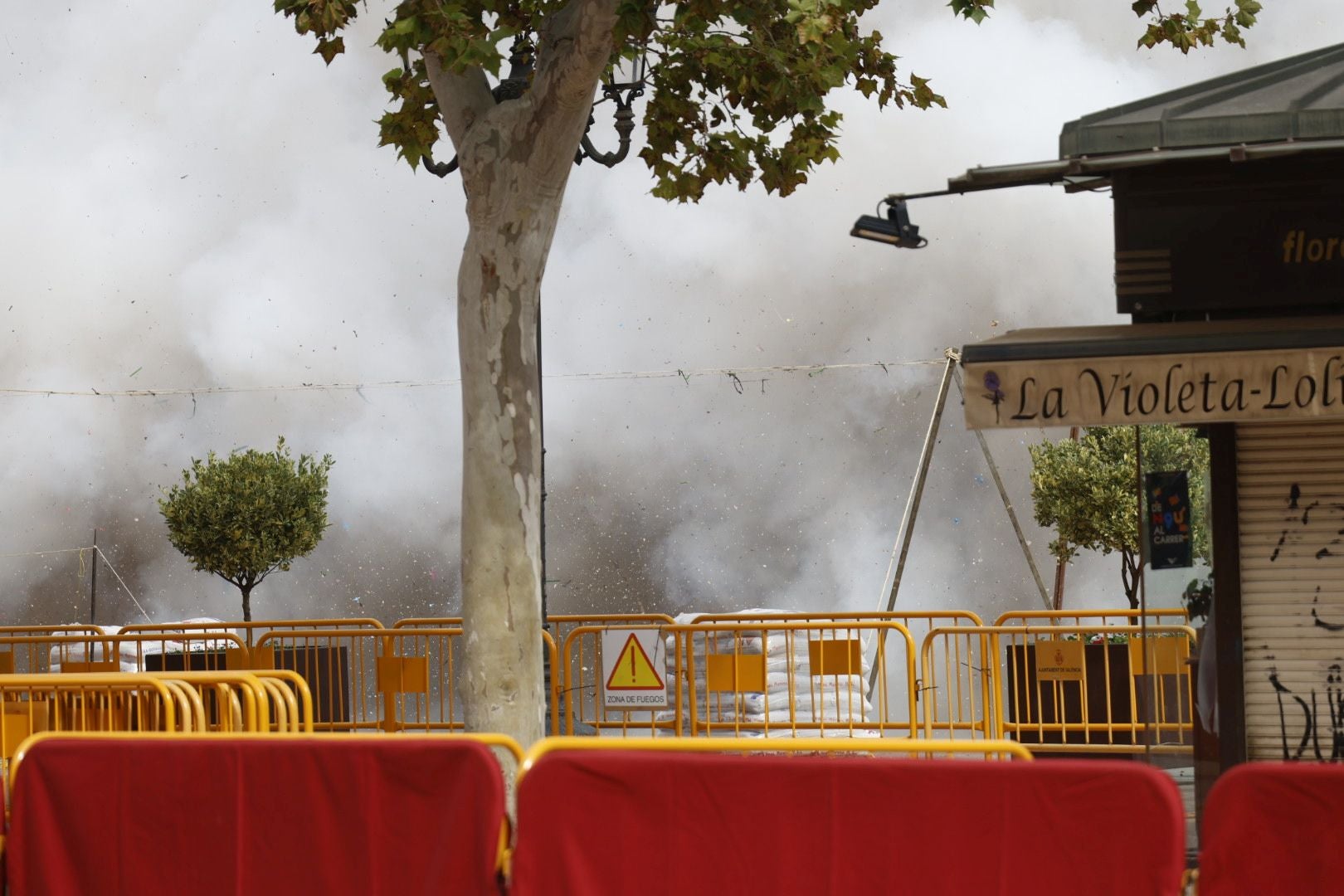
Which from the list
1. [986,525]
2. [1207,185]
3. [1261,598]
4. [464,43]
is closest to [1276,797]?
[1261,598]

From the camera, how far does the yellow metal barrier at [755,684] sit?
11.8 meters

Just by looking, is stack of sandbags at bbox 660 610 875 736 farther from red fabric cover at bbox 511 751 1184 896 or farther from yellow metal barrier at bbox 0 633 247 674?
red fabric cover at bbox 511 751 1184 896

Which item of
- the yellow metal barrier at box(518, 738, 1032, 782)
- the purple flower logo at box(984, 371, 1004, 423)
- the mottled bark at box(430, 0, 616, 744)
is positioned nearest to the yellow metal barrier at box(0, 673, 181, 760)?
the mottled bark at box(430, 0, 616, 744)

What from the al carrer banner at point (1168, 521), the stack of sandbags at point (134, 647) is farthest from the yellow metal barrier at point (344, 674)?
the al carrer banner at point (1168, 521)

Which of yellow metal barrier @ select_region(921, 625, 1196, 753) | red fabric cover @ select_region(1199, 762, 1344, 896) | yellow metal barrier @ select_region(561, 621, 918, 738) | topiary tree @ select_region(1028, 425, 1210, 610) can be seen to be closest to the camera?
red fabric cover @ select_region(1199, 762, 1344, 896)

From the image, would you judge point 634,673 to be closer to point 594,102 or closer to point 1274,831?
point 594,102

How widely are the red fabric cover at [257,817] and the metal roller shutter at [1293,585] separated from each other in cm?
457

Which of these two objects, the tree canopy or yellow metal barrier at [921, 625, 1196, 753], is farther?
yellow metal barrier at [921, 625, 1196, 753]

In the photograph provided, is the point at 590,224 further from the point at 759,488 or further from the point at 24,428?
the point at 24,428

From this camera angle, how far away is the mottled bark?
8414mm

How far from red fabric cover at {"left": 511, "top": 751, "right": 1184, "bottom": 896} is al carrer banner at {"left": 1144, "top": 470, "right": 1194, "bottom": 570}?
382 centimetres

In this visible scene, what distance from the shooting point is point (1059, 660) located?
12398mm

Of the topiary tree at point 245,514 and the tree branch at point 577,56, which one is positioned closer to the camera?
the tree branch at point 577,56

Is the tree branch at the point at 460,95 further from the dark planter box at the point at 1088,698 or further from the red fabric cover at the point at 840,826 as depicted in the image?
the dark planter box at the point at 1088,698
